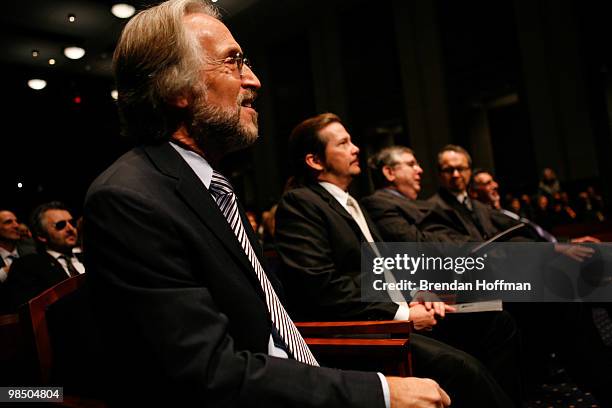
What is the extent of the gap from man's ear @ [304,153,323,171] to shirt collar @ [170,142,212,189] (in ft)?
3.68

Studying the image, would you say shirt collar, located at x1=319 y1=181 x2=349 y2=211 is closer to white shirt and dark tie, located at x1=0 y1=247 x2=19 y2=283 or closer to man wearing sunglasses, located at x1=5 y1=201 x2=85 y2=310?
man wearing sunglasses, located at x1=5 y1=201 x2=85 y2=310

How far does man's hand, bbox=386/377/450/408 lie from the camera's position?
2.76 ft

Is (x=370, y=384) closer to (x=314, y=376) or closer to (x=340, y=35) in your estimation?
(x=314, y=376)

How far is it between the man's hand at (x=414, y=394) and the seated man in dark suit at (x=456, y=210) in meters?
1.64

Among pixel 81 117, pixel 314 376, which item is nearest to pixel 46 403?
pixel 314 376

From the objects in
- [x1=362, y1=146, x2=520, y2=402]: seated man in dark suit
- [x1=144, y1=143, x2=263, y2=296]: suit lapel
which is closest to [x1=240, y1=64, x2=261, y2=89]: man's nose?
[x1=144, y1=143, x2=263, y2=296]: suit lapel

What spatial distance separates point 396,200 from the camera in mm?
2543

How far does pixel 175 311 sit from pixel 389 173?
7.54ft

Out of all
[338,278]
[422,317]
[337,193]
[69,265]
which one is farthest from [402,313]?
[69,265]

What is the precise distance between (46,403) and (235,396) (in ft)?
2.07

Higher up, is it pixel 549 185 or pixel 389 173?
pixel 549 185

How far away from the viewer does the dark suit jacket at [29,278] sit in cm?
263

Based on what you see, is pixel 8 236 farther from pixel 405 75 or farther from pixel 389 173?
pixel 405 75

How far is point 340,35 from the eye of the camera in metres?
9.74
